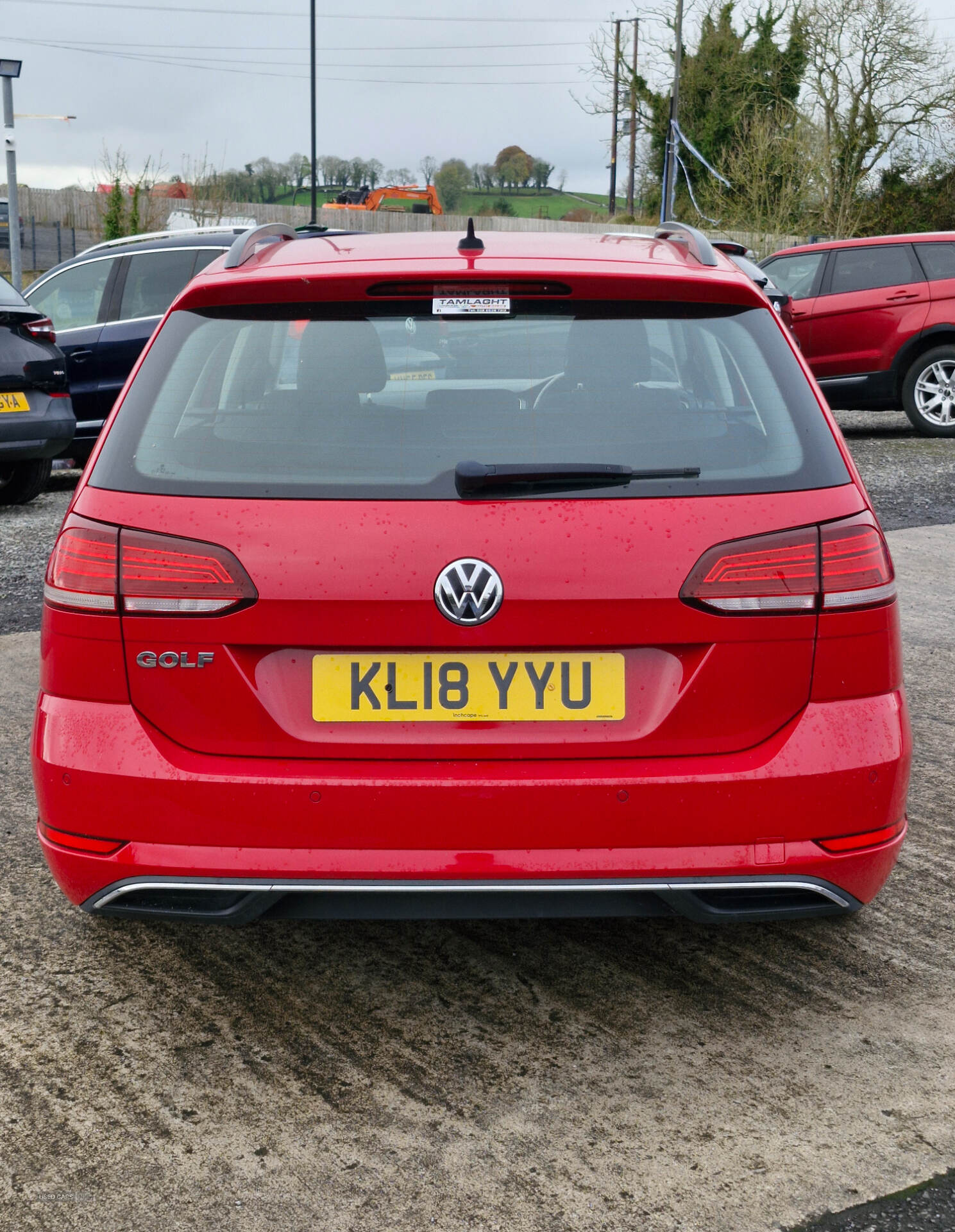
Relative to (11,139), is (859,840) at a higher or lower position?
lower

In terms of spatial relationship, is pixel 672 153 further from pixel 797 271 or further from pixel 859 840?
pixel 859 840

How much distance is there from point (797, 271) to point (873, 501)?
4.59 meters

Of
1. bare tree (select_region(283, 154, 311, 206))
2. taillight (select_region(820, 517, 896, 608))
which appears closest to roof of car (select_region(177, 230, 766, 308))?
taillight (select_region(820, 517, 896, 608))

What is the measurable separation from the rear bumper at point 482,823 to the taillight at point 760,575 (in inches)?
9.1

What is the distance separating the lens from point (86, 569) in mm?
2602

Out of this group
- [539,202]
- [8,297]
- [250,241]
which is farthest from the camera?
[539,202]

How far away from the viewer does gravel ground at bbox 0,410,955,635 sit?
7227mm

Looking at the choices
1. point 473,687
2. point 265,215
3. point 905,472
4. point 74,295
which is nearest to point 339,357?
point 473,687

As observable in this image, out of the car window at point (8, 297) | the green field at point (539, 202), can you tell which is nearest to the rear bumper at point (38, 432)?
the car window at point (8, 297)

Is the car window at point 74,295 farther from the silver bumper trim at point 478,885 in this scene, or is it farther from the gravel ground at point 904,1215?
the gravel ground at point 904,1215

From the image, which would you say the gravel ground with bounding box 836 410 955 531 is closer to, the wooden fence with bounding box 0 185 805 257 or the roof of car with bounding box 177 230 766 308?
the roof of car with bounding box 177 230 766 308

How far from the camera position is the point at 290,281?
106 inches

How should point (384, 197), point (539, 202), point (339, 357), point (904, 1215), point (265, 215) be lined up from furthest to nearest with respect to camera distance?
point (539, 202) < point (265, 215) < point (384, 197) < point (339, 357) < point (904, 1215)

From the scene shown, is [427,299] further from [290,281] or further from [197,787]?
[197,787]
